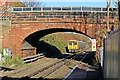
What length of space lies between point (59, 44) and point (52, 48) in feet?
24.7

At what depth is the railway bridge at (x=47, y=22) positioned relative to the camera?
4028 centimetres

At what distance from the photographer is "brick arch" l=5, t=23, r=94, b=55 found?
135ft

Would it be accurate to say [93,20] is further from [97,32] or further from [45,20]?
[45,20]

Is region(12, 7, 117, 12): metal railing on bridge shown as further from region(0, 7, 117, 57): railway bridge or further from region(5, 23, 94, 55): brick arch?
region(5, 23, 94, 55): brick arch

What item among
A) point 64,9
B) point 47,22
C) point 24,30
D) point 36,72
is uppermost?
point 64,9

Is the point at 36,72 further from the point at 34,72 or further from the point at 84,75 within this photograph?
the point at 84,75

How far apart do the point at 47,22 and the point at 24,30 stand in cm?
300

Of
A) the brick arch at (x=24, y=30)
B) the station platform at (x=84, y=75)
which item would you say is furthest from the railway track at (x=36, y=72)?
the brick arch at (x=24, y=30)

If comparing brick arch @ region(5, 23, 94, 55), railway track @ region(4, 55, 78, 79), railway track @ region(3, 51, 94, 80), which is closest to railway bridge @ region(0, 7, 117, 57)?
brick arch @ region(5, 23, 94, 55)

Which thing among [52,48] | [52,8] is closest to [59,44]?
[52,48]

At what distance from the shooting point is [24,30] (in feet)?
139

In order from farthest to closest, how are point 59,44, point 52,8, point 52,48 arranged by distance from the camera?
1. point 59,44
2. point 52,48
3. point 52,8

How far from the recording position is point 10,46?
138ft

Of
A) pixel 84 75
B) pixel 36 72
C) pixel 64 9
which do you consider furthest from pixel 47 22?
pixel 84 75
